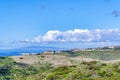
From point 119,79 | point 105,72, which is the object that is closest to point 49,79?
point 105,72

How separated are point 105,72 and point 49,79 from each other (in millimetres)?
20528

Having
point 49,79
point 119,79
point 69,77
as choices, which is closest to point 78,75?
point 69,77

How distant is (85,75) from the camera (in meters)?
122

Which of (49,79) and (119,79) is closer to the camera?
(119,79)

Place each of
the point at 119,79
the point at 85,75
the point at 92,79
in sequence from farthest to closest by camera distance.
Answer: the point at 85,75, the point at 92,79, the point at 119,79

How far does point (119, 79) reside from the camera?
99.7 metres

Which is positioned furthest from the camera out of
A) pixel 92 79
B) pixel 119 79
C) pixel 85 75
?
pixel 85 75

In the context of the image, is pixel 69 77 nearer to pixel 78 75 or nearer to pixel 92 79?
pixel 78 75

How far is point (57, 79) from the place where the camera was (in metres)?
127

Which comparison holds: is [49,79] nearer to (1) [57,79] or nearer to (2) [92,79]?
(1) [57,79]

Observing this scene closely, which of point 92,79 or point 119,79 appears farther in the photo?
point 92,79

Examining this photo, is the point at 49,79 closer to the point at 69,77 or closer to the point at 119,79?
the point at 69,77

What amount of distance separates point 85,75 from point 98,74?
4535mm

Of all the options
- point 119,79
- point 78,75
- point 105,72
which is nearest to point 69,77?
point 78,75
